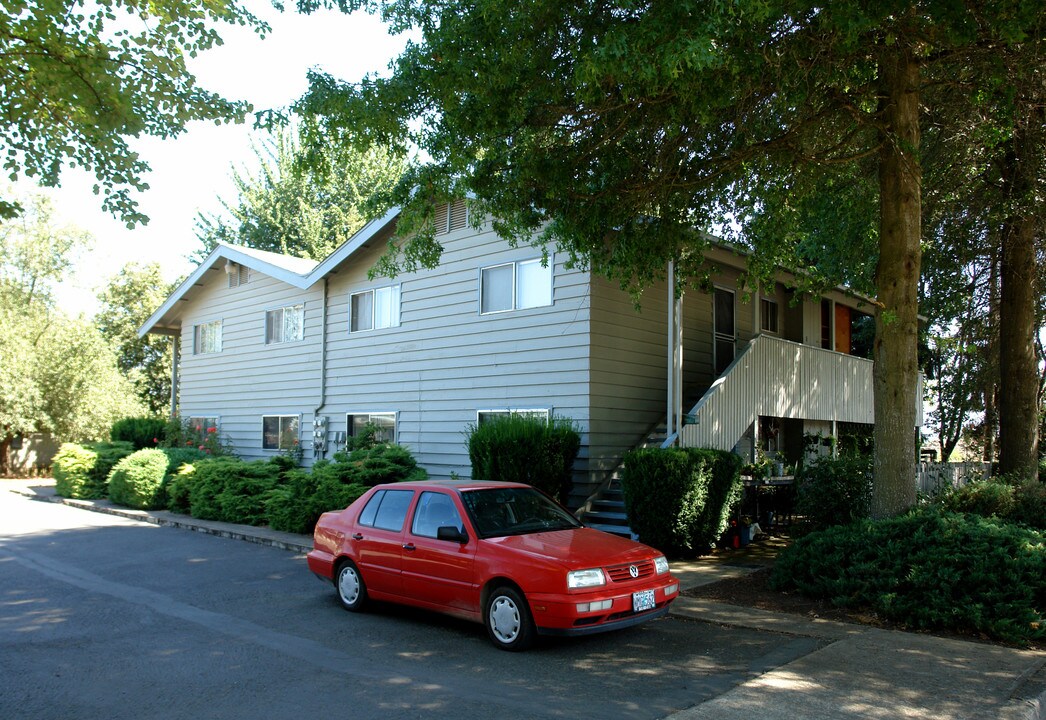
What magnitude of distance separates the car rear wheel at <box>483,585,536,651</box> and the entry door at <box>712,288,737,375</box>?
442 inches

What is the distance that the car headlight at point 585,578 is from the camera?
269 inches

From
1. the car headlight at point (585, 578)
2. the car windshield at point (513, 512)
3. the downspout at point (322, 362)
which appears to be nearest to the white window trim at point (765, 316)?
the downspout at point (322, 362)

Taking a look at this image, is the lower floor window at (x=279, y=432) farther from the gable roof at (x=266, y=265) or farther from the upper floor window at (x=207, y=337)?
the upper floor window at (x=207, y=337)

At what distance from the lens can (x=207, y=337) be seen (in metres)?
24.0

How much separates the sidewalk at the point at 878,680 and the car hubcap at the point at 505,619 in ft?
6.37

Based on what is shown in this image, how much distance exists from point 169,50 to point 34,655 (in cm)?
606

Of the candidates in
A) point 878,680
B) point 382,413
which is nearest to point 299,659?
point 878,680

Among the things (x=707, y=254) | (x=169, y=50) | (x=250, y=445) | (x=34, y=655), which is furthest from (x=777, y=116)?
(x=250, y=445)

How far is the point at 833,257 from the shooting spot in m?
15.4

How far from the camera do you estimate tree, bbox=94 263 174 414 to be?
4097 centimetres

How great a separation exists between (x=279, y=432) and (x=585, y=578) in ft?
50.2

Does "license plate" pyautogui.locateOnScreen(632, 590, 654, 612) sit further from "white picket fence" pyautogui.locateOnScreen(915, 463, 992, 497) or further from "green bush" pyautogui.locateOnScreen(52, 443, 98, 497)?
"green bush" pyautogui.locateOnScreen(52, 443, 98, 497)

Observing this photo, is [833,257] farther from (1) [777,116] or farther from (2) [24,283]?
(2) [24,283]

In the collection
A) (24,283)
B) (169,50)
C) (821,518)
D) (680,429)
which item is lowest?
(821,518)
